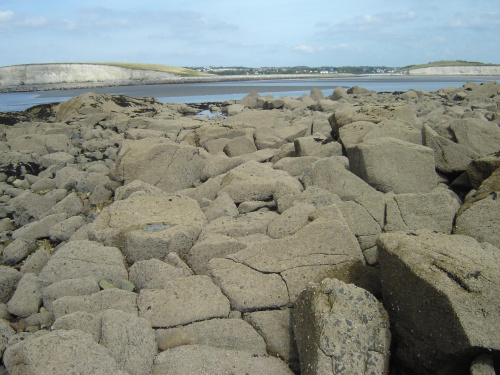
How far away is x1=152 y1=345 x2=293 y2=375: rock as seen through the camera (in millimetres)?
2617

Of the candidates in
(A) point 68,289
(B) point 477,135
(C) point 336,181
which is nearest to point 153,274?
(A) point 68,289

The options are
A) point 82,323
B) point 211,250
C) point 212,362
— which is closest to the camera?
point 212,362

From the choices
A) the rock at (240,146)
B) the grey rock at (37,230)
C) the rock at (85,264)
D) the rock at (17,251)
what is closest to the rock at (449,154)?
the rock at (240,146)

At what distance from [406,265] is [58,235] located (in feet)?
13.3

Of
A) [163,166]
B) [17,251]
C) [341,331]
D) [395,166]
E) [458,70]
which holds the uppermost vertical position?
[458,70]

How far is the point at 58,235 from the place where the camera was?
5.02 m

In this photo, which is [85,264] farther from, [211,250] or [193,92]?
[193,92]

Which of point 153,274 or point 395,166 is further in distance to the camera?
point 395,166

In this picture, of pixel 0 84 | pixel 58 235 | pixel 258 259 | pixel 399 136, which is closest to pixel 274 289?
pixel 258 259

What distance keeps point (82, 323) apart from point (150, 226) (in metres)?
1.46

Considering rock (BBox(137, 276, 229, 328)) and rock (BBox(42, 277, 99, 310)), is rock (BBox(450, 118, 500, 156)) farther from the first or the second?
rock (BBox(42, 277, 99, 310))

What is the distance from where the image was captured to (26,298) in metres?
3.63

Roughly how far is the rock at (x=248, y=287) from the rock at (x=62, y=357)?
106 cm

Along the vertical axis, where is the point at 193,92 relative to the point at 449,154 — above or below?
below
